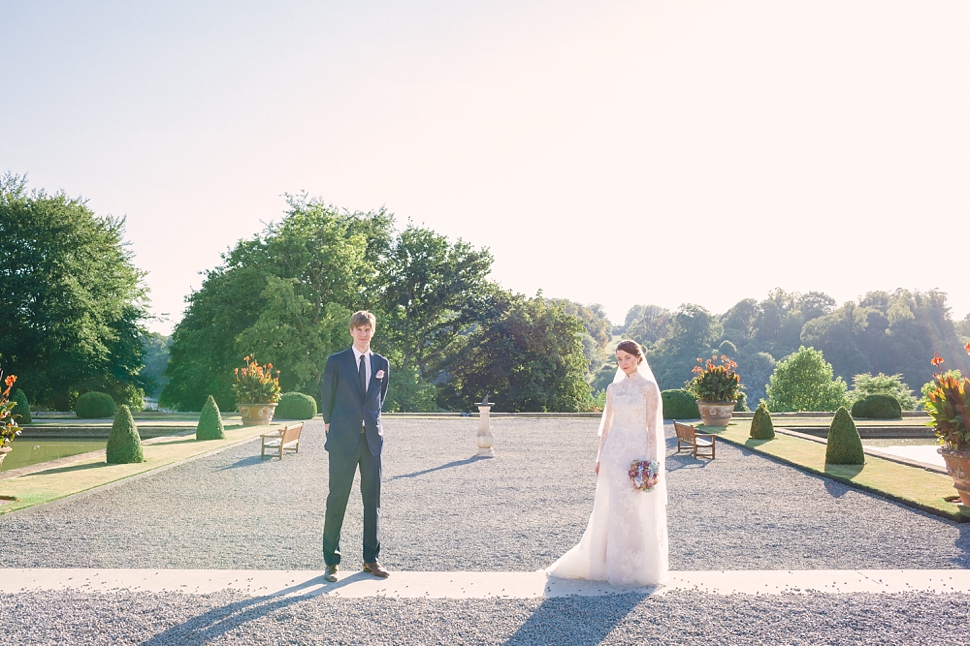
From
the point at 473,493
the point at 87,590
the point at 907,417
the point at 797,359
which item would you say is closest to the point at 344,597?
the point at 87,590

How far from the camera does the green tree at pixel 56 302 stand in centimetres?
3170

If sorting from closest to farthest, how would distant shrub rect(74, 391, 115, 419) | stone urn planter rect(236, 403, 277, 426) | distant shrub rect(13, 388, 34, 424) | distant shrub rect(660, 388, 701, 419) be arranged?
stone urn planter rect(236, 403, 277, 426)
distant shrub rect(660, 388, 701, 419)
distant shrub rect(13, 388, 34, 424)
distant shrub rect(74, 391, 115, 419)

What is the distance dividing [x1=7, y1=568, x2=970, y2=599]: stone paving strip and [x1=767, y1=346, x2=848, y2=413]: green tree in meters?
36.3

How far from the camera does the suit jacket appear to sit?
5.60 meters

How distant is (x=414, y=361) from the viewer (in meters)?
41.3

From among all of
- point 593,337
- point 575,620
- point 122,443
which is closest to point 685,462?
point 575,620

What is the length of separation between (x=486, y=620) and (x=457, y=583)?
914mm

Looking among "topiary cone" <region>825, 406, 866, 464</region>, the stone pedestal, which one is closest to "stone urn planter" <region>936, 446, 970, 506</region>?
"topiary cone" <region>825, 406, 866, 464</region>

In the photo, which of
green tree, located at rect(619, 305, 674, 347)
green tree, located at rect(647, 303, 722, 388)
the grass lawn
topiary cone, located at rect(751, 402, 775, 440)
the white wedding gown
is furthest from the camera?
green tree, located at rect(619, 305, 674, 347)

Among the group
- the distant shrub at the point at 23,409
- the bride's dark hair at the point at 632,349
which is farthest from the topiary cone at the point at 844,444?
the distant shrub at the point at 23,409

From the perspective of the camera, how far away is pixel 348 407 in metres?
5.64

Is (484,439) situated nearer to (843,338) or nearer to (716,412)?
(716,412)

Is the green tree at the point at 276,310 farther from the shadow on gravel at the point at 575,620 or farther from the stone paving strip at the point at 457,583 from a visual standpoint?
the shadow on gravel at the point at 575,620

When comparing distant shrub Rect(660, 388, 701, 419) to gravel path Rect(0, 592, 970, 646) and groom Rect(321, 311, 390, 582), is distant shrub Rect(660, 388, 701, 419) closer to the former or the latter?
gravel path Rect(0, 592, 970, 646)
